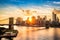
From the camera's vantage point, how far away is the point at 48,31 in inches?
67.6

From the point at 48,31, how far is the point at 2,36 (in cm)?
52

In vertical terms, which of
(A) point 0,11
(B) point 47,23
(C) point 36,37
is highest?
(A) point 0,11

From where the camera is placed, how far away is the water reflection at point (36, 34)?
5.63 feet

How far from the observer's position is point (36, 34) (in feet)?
5.68

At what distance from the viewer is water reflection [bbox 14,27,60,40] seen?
1717 millimetres

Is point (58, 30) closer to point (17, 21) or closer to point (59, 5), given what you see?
point (59, 5)

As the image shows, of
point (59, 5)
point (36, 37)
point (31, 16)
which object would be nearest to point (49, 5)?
point (59, 5)

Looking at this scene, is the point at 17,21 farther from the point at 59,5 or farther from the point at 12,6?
the point at 59,5

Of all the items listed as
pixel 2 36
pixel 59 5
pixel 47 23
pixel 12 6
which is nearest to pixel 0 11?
pixel 12 6

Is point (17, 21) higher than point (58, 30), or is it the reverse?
point (17, 21)

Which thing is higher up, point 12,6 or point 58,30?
point 12,6

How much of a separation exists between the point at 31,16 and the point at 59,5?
1.13 ft

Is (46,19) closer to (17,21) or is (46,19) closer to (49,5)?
(49,5)

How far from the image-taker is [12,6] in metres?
1.74
